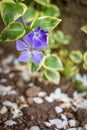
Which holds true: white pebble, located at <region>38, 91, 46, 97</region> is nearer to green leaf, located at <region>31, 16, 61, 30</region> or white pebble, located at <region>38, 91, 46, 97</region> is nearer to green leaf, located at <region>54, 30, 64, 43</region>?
green leaf, located at <region>54, 30, 64, 43</region>

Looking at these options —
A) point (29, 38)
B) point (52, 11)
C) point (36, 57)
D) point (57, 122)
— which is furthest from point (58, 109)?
point (52, 11)

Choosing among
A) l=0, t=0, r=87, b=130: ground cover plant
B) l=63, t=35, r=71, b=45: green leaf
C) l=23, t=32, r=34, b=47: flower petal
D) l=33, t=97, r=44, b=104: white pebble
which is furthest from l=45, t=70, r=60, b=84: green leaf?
l=23, t=32, r=34, b=47: flower petal

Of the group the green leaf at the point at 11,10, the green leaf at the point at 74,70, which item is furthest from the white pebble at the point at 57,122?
the green leaf at the point at 11,10

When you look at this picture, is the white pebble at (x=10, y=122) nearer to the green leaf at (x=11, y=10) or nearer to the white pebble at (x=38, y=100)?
the white pebble at (x=38, y=100)

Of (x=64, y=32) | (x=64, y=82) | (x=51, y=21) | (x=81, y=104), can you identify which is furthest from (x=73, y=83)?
(x=51, y=21)

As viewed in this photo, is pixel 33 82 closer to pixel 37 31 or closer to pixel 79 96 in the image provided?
pixel 79 96
